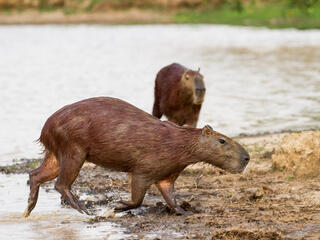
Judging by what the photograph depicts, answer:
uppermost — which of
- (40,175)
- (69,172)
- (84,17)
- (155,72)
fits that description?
(69,172)

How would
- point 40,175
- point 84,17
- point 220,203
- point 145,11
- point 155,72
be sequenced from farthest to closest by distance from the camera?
1. point 145,11
2. point 84,17
3. point 155,72
4. point 220,203
5. point 40,175

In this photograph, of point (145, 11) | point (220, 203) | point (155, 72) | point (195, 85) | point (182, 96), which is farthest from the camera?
point (145, 11)

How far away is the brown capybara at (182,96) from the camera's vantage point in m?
10.1

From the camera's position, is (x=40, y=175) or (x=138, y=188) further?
(x=40, y=175)

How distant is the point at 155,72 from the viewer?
805 inches

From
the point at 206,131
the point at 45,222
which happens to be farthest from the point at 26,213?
the point at 206,131

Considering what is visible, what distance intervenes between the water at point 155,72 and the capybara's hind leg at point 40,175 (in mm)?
2908

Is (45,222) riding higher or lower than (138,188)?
lower

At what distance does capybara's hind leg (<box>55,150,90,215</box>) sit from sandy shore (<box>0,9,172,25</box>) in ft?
135

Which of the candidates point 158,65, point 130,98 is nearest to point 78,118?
point 130,98

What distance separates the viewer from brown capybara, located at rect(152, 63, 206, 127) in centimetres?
1009

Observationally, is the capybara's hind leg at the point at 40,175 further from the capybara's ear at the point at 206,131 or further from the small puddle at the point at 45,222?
the capybara's ear at the point at 206,131

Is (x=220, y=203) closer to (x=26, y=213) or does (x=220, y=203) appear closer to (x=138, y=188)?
(x=138, y=188)

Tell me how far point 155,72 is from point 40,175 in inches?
556
